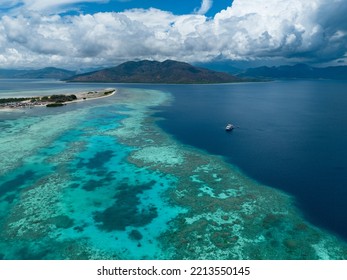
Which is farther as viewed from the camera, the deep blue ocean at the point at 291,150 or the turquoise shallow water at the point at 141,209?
the deep blue ocean at the point at 291,150

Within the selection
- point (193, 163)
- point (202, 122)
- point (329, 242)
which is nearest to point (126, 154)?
point (193, 163)

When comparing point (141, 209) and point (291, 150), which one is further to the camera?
point (291, 150)

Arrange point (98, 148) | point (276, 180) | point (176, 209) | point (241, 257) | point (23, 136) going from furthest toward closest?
1. point (23, 136)
2. point (98, 148)
3. point (276, 180)
4. point (176, 209)
5. point (241, 257)

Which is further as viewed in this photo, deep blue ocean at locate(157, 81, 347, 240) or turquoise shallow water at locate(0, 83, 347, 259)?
deep blue ocean at locate(157, 81, 347, 240)

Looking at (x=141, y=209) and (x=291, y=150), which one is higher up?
(x=291, y=150)

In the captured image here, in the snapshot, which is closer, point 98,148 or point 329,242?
point 329,242

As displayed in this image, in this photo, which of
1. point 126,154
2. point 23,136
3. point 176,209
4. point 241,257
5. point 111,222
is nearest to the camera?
point 241,257

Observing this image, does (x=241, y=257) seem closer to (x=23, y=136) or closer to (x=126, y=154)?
(x=126, y=154)
